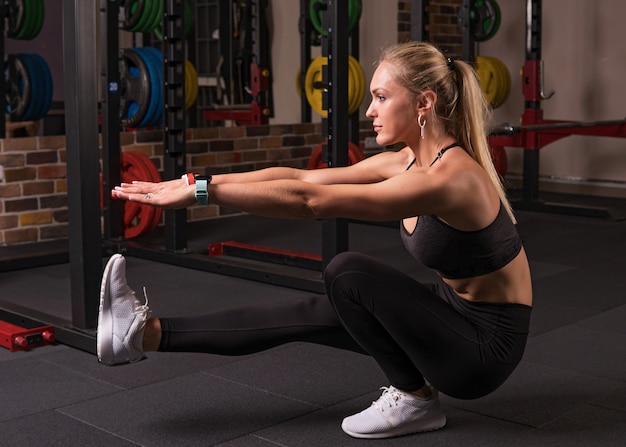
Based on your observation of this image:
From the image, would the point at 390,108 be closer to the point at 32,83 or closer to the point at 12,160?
the point at 12,160

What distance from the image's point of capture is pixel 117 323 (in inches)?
77.3

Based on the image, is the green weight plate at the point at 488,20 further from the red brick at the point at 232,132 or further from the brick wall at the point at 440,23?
the red brick at the point at 232,132

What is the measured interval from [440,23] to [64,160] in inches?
140

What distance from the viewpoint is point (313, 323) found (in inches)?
80.4

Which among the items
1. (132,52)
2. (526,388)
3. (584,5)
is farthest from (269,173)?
(584,5)

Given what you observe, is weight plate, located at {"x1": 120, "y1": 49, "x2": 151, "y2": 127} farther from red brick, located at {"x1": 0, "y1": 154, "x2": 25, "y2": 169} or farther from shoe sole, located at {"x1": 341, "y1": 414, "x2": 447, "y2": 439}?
shoe sole, located at {"x1": 341, "y1": 414, "x2": 447, "y2": 439}

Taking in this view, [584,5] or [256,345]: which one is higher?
[584,5]

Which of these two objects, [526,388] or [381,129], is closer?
[381,129]

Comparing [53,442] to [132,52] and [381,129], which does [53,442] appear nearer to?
[381,129]

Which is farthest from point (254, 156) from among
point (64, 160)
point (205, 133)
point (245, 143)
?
point (64, 160)

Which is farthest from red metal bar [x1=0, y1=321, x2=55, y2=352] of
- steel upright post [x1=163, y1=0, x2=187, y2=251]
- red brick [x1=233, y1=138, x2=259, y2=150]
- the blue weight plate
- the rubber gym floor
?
red brick [x1=233, y1=138, x2=259, y2=150]

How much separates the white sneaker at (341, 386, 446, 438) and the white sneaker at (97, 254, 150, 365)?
0.53 meters

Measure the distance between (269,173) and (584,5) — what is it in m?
5.04

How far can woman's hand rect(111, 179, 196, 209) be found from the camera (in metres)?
1.65
